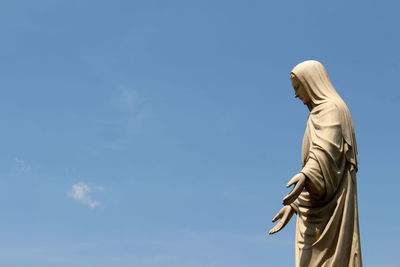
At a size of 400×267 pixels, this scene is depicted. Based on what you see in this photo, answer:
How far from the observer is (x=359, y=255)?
26.7ft

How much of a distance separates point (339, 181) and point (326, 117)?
101cm

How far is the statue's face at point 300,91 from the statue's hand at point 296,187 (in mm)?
1533

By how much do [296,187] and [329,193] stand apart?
0.69 meters

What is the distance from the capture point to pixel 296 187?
790 centimetres

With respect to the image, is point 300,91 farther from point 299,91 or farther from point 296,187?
point 296,187

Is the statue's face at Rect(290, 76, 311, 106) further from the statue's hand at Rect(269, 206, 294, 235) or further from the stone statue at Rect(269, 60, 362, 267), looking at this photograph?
the statue's hand at Rect(269, 206, 294, 235)

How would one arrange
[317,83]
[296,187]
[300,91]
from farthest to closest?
[300,91], [317,83], [296,187]

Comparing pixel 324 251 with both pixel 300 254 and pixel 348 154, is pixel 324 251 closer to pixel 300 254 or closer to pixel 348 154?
pixel 300 254

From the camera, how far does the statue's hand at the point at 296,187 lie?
7801 mm

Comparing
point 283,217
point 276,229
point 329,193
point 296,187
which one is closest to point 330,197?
point 329,193

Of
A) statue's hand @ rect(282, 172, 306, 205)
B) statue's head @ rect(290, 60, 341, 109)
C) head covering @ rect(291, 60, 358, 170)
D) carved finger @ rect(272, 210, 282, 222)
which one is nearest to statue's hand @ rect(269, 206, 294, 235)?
carved finger @ rect(272, 210, 282, 222)

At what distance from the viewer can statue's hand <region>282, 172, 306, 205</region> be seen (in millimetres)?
7801

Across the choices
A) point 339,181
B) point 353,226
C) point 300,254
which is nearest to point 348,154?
point 339,181

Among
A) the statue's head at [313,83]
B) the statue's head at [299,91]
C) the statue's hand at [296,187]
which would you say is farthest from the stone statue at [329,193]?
the statue's head at [299,91]
